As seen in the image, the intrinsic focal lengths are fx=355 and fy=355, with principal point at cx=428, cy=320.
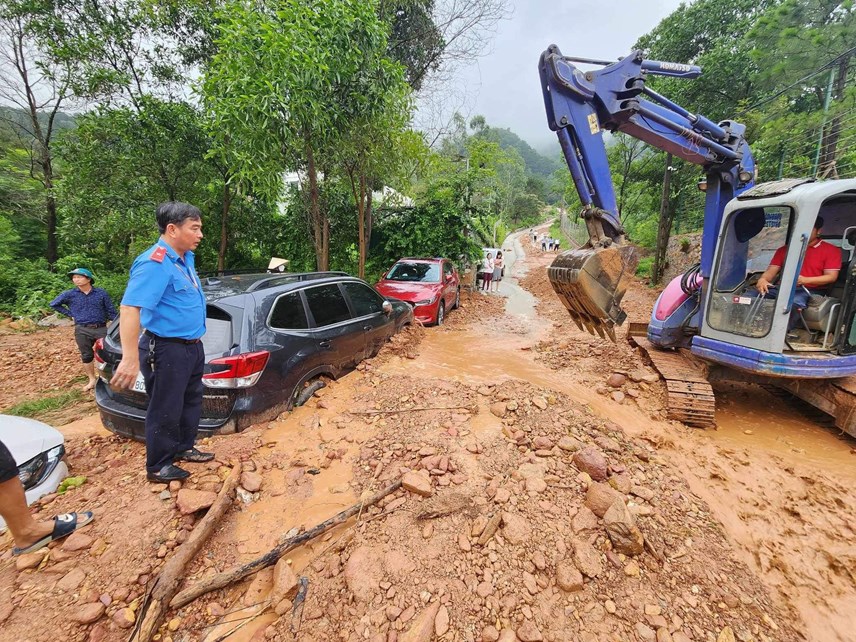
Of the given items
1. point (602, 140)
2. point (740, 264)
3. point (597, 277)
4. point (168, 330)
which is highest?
point (602, 140)

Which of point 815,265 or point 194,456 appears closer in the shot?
point 194,456

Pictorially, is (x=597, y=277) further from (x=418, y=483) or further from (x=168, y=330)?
(x=168, y=330)

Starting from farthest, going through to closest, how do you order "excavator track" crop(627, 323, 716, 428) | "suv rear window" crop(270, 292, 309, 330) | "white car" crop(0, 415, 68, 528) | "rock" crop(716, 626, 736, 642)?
1. "excavator track" crop(627, 323, 716, 428)
2. "suv rear window" crop(270, 292, 309, 330)
3. "white car" crop(0, 415, 68, 528)
4. "rock" crop(716, 626, 736, 642)

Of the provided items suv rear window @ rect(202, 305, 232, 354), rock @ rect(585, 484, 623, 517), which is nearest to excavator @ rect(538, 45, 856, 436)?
rock @ rect(585, 484, 623, 517)

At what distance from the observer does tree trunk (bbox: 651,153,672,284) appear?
12852mm

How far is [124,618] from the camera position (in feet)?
5.31

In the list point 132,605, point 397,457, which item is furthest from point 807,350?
point 132,605

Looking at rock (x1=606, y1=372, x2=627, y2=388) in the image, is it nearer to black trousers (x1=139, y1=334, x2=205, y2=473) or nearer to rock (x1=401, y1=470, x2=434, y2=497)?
rock (x1=401, y1=470, x2=434, y2=497)

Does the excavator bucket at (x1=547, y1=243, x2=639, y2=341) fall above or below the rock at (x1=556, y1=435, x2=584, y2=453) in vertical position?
above

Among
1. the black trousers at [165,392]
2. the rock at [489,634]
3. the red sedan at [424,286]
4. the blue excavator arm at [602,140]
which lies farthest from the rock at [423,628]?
the red sedan at [424,286]

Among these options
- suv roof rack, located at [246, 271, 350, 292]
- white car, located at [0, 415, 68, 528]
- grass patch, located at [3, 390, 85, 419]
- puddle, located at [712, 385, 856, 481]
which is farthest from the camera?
grass patch, located at [3, 390, 85, 419]

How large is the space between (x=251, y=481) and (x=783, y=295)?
5.01 meters

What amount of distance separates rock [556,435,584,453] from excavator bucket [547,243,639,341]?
1398 mm

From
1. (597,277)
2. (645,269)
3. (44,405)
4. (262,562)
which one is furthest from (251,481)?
(645,269)
